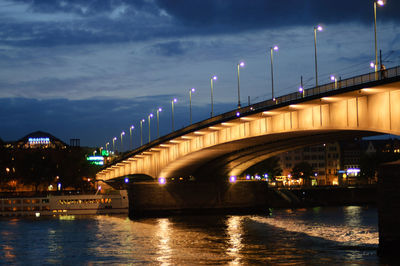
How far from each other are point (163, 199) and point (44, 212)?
66.3 ft

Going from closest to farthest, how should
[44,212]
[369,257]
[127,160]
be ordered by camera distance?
[369,257] < [44,212] < [127,160]

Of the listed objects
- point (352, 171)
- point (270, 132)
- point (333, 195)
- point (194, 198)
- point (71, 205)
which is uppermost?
point (270, 132)

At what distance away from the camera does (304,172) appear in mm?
163000

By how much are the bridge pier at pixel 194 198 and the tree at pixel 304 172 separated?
83946 millimetres

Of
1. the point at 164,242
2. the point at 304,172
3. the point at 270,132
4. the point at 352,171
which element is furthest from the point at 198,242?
the point at 352,171

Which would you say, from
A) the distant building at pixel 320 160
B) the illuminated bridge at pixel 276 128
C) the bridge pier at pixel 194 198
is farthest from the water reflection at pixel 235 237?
the distant building at pixel 320 160

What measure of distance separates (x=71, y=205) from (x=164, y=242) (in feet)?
148

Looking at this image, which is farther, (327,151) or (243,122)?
(327,151)

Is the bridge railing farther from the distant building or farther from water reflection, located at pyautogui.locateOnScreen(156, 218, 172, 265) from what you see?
the distant building

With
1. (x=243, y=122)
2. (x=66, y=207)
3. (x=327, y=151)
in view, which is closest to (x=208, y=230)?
(x=243, y=122)

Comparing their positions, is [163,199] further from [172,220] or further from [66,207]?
[66,207]

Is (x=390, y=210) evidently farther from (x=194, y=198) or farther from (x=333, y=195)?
(x=333, y=195)

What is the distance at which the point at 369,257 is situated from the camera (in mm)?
35875

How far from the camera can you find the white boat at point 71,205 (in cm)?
8919
